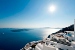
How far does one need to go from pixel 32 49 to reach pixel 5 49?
21384 mm

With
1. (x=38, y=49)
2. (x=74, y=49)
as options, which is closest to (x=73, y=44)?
(x=74, y=49)

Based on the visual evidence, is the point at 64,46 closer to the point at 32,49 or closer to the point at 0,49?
the point at 32,49

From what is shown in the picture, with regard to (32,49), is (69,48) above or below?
above

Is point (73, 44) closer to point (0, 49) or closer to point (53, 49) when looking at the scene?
point (53, 49)

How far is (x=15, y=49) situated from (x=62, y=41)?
2479cm

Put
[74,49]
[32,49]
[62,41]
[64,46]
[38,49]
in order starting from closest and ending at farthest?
1. [74,49]
2. [64,46]
3. [62,41]
4. [38,49]
5. [32,49]

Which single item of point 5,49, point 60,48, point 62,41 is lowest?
point 5,49

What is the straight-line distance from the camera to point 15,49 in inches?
1345

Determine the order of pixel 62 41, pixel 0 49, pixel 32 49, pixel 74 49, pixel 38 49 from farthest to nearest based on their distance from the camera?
pixel 0 49
pixel 32 49
pixel 38 49
pixel 62 41
pixel 74 49

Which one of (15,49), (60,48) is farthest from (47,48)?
(15,49)

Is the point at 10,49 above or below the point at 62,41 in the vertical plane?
below

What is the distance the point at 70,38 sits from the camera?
15.2 m

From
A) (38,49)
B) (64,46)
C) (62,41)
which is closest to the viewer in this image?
(64,46)

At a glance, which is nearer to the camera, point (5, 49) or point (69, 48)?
point (69, 48)
